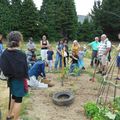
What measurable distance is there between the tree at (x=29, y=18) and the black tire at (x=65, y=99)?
25.7 m

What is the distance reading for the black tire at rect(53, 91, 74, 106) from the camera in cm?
856

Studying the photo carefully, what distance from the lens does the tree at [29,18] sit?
3484 cm

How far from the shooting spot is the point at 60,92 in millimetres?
9438

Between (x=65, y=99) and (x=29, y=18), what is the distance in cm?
2676

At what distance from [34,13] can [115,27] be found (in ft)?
33.4

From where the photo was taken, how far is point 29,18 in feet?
114

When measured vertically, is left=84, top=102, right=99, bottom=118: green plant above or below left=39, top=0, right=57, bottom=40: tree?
below

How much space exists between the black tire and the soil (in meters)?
0.10

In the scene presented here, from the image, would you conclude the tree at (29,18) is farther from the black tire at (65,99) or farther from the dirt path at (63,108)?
the black tire at (65,99)

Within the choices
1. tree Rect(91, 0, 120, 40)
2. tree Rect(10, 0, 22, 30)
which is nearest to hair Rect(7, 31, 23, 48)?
tree Rect(10, 0, 22, 30)

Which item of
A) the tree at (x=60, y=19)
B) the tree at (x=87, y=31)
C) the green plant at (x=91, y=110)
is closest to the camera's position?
the green plant at (x=91, y=110)

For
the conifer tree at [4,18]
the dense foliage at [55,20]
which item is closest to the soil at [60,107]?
the dense foliage at [55,20]

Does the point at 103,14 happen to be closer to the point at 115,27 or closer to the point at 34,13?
the point at 115,27

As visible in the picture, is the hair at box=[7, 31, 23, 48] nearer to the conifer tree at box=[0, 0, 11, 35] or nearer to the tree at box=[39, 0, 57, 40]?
the conifer tree at box=[0, 0, 11, 35]
